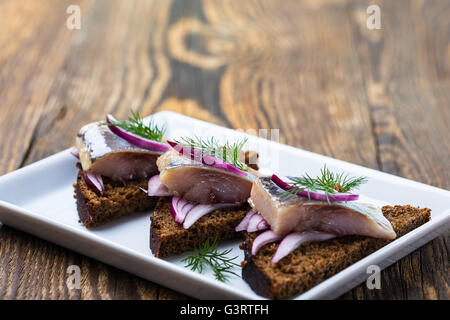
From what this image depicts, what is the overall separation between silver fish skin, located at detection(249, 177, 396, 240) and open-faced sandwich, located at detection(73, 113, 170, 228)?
3.03 ft

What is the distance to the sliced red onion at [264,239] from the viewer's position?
120 inches

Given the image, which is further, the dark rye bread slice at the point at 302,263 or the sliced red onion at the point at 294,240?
the sliced red onion at the point at 294,240

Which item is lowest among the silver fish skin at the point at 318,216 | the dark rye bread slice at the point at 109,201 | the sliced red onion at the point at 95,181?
the dark rye bread slice at the point at 109,201

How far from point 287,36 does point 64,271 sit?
4.89 metres

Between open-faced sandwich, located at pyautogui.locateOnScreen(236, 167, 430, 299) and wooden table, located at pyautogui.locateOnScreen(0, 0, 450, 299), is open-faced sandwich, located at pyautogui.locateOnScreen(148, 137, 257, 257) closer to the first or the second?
open-faced sandwich, located at pyautogui.locateOnScreen(236, 167, 430, 299)

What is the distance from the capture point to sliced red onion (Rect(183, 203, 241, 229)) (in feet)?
11.1

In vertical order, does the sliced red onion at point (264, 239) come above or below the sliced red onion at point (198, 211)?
above

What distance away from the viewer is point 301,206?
3035 mm

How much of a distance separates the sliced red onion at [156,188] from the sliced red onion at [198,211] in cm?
21

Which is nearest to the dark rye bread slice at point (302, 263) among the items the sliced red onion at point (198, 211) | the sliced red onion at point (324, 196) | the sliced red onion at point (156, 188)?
the sliced red onion at point (324, 196)

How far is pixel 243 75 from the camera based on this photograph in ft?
21.5

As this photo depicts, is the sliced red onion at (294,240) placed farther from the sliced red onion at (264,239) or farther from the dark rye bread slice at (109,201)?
the dark rye bread slice at (109,201)

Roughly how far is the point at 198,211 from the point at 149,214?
465 mm

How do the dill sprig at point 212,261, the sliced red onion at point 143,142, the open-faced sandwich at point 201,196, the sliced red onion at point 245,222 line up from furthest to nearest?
the sliced red onion at point 143,142 < the open-faced sandwich at point 201,196 < the sliced red onion at point 245,222 < the dill sprig at point 212,261
